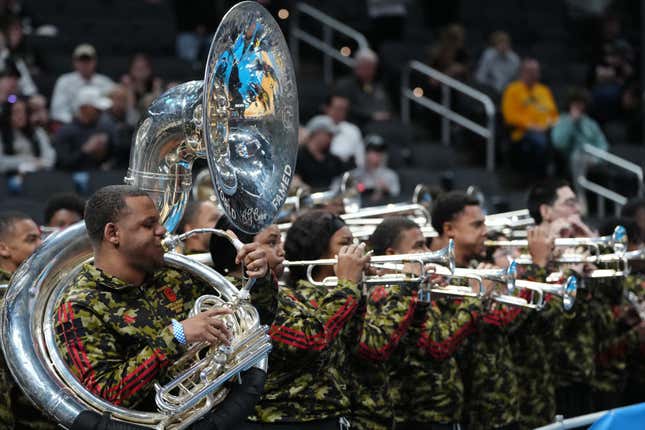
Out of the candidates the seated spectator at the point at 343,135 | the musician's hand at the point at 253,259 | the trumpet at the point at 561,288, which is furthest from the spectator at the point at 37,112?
the musician's hand at the point at 253,259

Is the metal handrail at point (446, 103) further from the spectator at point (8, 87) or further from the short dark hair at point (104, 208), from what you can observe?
the short dark hair at point (104, 208)

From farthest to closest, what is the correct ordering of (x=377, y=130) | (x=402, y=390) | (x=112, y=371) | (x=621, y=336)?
(x=377, y=130)
(x=621, y=336)
(x=402, y=390)
(x=112, y=371)

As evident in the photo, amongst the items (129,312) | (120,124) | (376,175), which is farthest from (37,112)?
(129,312)

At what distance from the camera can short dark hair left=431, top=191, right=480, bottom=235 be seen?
689 cm

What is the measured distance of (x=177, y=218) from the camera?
504 centimetres

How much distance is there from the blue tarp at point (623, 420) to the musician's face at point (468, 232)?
1.86 meters

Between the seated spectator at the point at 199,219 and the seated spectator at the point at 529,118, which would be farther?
the seated spectator at the point at 529,118

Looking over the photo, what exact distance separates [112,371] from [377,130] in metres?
7.83

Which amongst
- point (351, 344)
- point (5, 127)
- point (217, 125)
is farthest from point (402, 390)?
point (5, 127)

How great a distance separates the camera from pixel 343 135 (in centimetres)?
1107

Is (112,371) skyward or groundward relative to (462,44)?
groundward

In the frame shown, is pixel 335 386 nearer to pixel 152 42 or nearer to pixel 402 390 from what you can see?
pixel 402 390

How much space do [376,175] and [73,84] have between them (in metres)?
2.74

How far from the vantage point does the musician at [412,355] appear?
19.2ft
